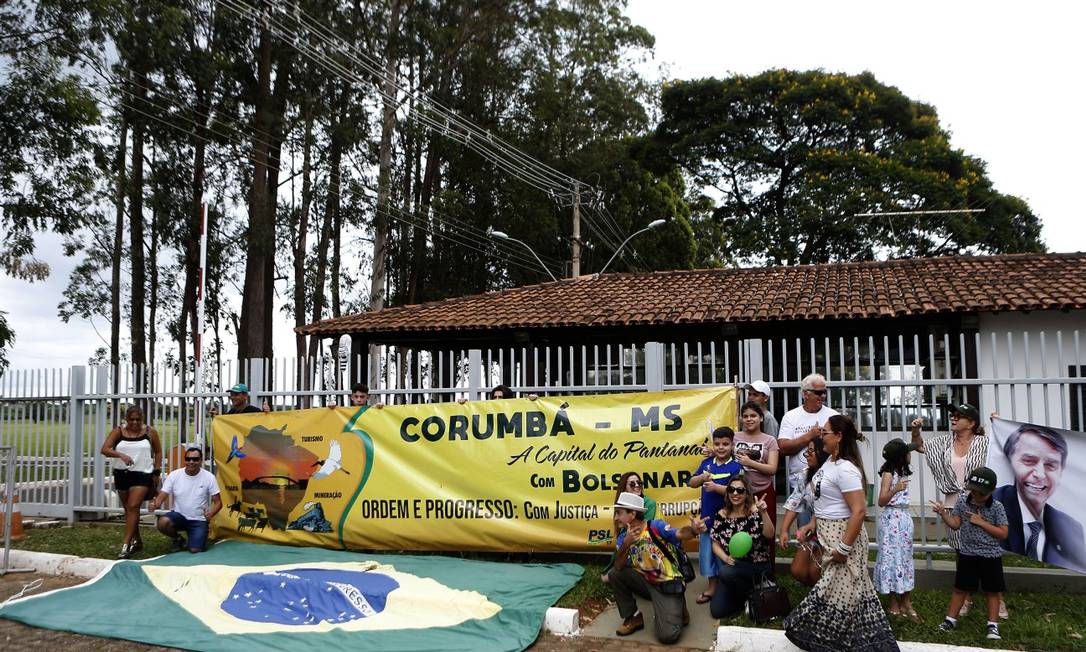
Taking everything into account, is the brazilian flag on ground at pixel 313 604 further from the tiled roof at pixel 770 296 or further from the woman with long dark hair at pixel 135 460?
the tiled roof at pixel 770 296

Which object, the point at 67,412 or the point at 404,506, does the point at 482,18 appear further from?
the point at 404,506

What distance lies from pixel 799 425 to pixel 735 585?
1418mm

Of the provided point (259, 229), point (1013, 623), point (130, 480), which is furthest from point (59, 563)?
point (259, 229)

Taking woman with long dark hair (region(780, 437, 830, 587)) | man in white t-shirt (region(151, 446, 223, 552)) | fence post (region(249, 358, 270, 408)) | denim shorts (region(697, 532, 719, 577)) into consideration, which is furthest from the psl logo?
fence post (region(249, 358, 270, 408))

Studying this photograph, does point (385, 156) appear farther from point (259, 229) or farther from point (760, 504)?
point (760, 504)

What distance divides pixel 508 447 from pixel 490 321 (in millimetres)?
7837

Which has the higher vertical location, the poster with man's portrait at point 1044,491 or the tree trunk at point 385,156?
the tree trunk at point 385,156

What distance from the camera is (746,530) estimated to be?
6.21 meters

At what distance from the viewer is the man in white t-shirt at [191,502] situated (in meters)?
8.51

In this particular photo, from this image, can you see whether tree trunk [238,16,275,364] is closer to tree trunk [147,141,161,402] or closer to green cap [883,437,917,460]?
tree trunk [147,141,161,402]

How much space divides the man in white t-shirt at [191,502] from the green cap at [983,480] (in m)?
6.86

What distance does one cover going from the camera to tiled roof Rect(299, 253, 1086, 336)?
13531 mm

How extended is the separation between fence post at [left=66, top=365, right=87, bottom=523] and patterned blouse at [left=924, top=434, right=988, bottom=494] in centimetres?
991

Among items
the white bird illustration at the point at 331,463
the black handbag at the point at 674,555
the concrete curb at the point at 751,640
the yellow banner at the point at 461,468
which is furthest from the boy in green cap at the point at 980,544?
the white bird illustration at the point at 331,463
